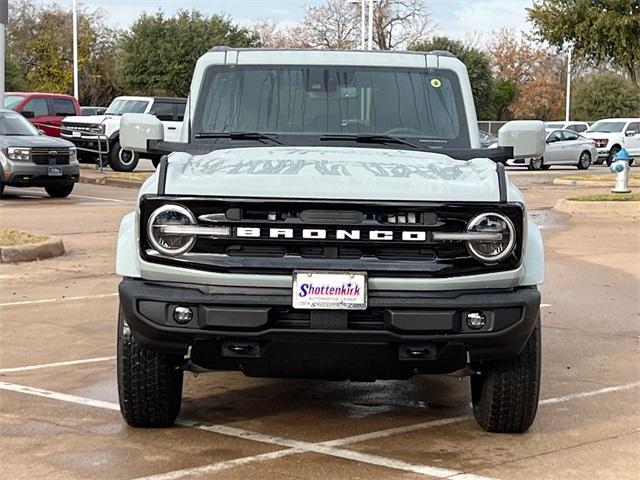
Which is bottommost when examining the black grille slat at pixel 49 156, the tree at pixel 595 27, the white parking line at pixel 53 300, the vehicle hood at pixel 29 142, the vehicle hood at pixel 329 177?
the white parking line at pixel 53 300

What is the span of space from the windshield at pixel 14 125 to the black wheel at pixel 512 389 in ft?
57.1

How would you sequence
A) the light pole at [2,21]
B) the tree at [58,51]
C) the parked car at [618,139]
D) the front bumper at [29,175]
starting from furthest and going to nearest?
the tree at [58,51]
the parked car at [618,139]
the front bumper at [29,175]
the light pole at [2,21]

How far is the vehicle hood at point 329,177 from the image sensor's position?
529 centimetres

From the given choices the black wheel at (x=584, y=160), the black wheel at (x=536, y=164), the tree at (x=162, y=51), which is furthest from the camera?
the tree at (x=162, y=51)

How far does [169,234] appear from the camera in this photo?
208 inches

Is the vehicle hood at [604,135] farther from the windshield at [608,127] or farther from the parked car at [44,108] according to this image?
the parked car at [44,108]

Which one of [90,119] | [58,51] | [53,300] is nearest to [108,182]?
[90,119]

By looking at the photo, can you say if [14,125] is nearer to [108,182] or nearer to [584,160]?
[108,182]

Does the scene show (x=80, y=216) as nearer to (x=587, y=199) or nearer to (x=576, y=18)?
(x=587, y=199)

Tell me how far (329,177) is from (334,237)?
333 millimetres

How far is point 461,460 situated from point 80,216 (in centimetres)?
1404

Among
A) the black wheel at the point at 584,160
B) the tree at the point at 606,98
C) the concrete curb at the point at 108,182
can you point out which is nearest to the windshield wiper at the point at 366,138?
the concrete curb at the point at 108,182

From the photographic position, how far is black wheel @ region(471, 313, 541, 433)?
5.73 meters

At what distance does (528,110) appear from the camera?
241ft
